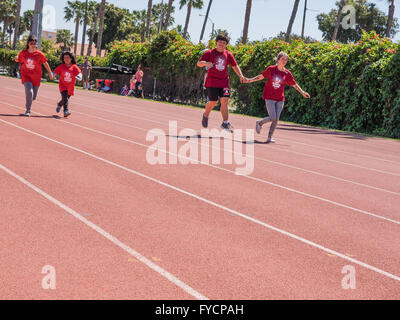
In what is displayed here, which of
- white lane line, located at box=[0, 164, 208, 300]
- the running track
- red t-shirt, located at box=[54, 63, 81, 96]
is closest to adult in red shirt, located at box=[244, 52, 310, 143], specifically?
the running track

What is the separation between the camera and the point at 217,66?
11742 mm

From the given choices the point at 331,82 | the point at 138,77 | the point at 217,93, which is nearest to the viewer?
the point at 217,93

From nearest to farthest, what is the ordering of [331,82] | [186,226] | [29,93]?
[186,226]
[29,93]
[331,82]

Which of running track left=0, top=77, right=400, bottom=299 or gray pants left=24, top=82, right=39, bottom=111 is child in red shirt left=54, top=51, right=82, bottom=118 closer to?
gray pants left=24, top=82, right=39, bottom=111

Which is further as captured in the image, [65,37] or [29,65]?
[65,37]

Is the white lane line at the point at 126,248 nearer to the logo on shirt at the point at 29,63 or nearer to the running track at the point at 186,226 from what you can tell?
the running track at the point at 186,226

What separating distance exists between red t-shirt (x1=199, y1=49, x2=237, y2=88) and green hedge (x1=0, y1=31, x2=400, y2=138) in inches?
323

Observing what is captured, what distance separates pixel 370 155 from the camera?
11.7 meters

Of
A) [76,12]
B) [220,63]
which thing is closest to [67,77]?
[220,63]

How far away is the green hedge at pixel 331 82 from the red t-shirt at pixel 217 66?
27.0ft

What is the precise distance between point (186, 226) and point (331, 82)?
17.0 m

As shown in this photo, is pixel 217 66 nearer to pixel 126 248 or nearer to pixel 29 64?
pixel 29 64

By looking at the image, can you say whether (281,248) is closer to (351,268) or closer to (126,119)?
(351,268)

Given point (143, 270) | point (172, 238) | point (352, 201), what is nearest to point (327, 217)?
point (352, 201)
